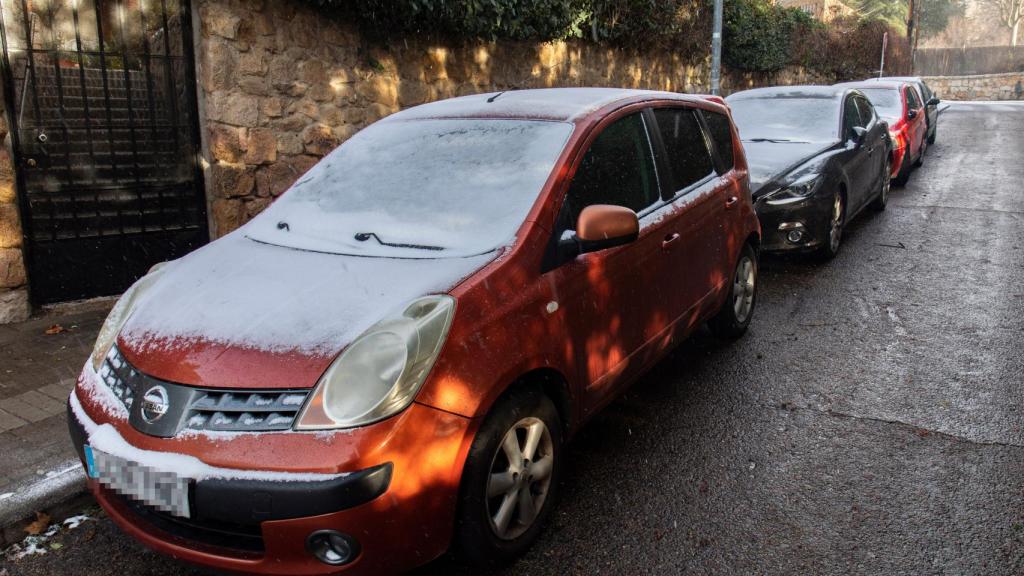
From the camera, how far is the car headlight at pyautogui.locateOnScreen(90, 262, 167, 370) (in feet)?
9.89

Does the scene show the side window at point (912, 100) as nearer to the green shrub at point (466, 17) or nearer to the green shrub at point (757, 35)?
the green shrub at point (757, 35)

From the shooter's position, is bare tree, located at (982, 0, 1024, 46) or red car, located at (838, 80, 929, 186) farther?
bare tree, located at (982, 0, 1024, 46)

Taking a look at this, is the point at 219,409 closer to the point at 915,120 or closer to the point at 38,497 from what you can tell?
the point at 38,497

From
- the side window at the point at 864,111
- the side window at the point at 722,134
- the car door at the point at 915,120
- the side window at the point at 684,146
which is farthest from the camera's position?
the car door at the point at 915,120

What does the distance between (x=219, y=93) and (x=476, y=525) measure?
5.06 m

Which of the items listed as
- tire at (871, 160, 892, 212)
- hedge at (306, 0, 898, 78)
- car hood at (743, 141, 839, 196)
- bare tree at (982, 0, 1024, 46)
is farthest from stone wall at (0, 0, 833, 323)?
bare tree at (982, 0, 1024, 46)

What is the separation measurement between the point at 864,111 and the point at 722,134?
544cm

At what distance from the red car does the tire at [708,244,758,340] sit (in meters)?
6.78

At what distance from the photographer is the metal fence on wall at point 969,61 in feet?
162

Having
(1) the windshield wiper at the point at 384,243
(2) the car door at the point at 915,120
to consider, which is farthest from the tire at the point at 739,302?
(2) the car door at the point at 915,120

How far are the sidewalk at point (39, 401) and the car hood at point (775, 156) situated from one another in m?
5.65

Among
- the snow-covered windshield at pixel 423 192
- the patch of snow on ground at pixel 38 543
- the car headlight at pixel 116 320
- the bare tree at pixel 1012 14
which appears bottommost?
the patch of snow on ground at pixel 38 543

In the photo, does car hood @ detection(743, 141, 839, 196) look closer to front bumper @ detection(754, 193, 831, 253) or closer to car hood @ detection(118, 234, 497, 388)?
front bumper @ detection(754, 193, 831, 253)

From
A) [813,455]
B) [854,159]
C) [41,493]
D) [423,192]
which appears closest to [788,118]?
[854,159]
